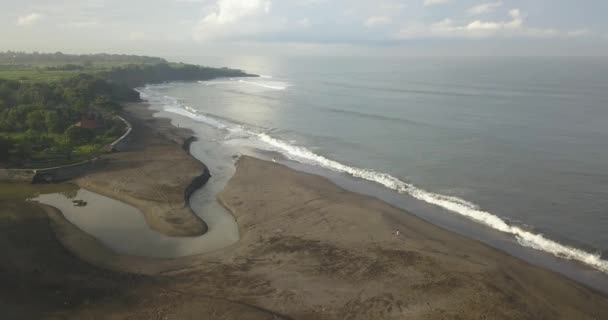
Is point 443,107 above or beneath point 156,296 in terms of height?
above

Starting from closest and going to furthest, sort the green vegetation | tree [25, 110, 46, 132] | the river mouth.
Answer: the river mouth < the green vegetation < tree [25, 110, 46, 132]

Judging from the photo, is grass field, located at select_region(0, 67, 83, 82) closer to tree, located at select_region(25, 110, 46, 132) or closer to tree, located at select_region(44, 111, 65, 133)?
tree, located at select_region(25, 110, 46, 132)

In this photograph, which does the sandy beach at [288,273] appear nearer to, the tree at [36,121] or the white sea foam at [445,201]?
the white sea foam at [445,201]

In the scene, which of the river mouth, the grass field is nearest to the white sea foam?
the river mouth

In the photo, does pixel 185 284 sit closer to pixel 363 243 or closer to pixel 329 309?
pixel 329 309

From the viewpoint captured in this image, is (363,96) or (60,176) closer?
(60,176)

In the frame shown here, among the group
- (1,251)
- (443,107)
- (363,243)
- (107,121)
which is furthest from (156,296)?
(443,107)
